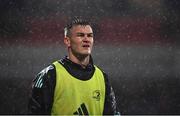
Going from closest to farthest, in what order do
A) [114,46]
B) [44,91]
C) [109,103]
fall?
[44,91] < [109,103] < [114,46]

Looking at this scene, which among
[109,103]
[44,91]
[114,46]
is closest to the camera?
[44,91]

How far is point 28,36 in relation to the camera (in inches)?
77.5

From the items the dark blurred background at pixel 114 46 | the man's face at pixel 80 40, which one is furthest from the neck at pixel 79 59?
the dark blurred background at pixel 114 46

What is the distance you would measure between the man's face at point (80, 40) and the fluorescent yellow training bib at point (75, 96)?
7 cm

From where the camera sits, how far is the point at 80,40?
49.4 inches

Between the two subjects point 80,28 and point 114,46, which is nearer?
point 80,28

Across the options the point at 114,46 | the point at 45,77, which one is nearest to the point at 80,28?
the point at 45,77

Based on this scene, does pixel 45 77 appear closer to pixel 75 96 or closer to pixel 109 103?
pixel 75 96

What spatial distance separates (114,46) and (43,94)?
0.88 meters

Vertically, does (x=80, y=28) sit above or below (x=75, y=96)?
above

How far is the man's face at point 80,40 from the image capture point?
125 centimetres

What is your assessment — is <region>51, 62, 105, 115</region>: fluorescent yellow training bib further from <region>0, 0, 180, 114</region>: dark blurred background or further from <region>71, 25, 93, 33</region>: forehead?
<region>0, 0, 180, 114</region>: dark blurred background

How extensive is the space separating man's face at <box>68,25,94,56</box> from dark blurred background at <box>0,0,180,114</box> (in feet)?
2.33

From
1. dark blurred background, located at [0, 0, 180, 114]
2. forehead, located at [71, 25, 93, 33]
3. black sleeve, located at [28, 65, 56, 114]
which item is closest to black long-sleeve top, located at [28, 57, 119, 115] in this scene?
black sleeve, located at [28, 65, 56, 114]
